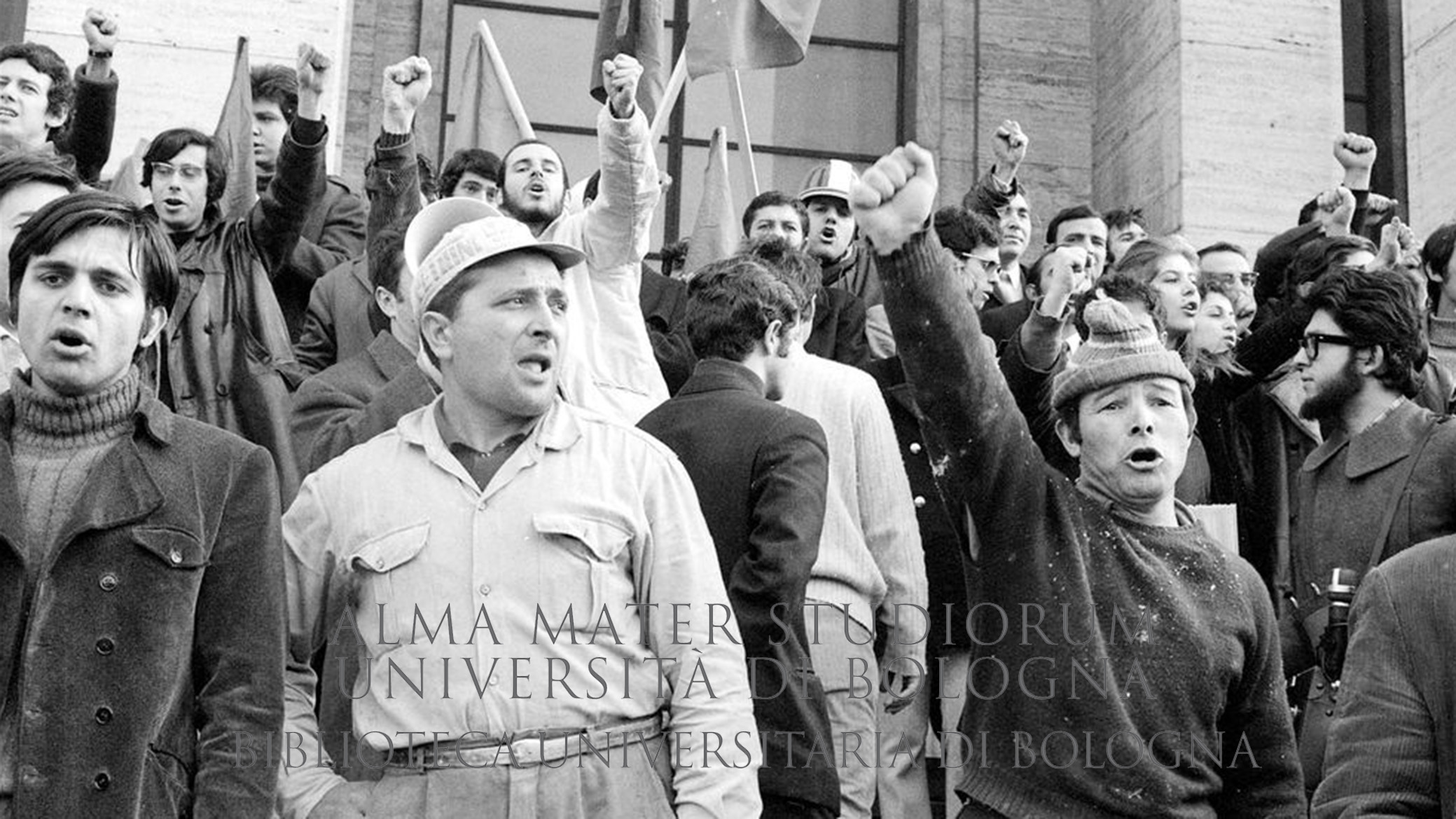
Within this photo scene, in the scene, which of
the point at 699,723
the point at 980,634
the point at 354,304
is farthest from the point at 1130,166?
the point at 699,723

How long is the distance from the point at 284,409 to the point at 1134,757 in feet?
11.6

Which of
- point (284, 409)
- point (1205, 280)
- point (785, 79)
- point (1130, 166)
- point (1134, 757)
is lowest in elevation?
point (1134, 757)

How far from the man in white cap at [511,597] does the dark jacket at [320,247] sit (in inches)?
135

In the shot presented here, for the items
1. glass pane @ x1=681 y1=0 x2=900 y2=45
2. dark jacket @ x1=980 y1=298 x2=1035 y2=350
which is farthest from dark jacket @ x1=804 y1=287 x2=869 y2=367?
glass pane @ x1=681 y1=0 x2=900 y2=45

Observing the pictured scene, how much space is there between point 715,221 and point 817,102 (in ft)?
17.2

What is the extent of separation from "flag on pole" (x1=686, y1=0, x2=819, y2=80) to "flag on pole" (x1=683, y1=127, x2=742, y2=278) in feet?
Result: 2.58

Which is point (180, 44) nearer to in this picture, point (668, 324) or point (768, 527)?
point (668, 324)

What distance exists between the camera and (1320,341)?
7062mm

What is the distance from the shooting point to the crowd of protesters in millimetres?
4227

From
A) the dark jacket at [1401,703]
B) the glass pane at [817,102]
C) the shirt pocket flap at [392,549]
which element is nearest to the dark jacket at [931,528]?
the shirt pocket flap at [392,549]

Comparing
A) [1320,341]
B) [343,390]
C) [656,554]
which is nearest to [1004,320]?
[1320,341]

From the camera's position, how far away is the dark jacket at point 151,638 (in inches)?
162

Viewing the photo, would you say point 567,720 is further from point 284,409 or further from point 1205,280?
point 1205,280

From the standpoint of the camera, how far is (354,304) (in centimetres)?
785
